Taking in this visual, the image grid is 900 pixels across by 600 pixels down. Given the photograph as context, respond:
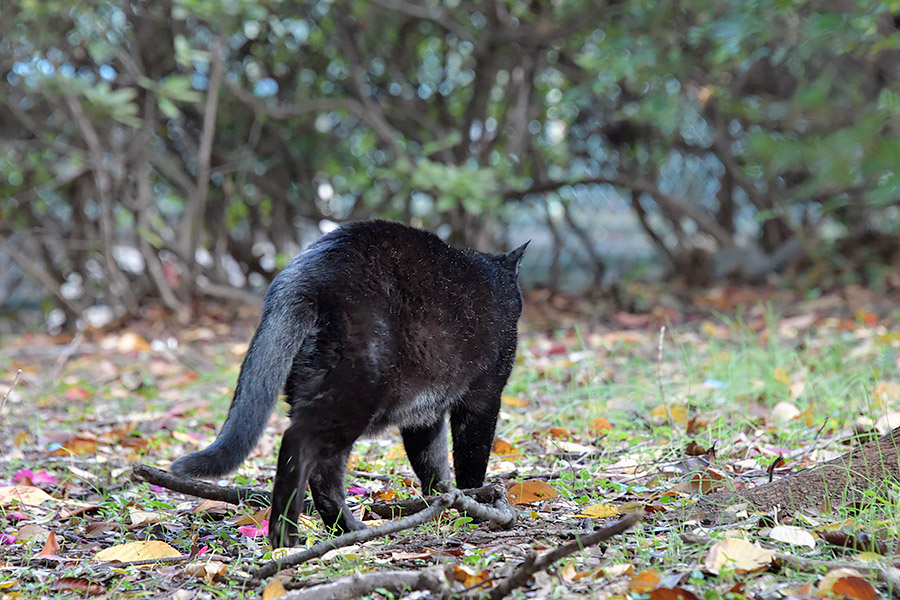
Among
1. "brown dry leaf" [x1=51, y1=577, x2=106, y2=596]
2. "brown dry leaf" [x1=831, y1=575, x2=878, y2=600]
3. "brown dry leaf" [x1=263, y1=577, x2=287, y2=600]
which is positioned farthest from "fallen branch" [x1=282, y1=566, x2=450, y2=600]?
"brown dry leaf" [x1=831, y1=575, x2=878, y2=600]

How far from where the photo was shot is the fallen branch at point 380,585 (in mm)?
1741

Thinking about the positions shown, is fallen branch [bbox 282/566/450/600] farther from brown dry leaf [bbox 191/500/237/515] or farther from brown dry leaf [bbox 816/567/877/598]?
brown dry leaf [bbox 191/500/237/515]

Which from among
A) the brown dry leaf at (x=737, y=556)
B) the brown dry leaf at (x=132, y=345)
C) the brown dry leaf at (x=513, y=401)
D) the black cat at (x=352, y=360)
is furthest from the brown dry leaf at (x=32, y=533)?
the brown dry leaf at (x=132, y=345)

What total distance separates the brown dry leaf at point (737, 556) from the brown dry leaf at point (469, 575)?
19.4 inches

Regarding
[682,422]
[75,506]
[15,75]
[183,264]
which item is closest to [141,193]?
[183,264]

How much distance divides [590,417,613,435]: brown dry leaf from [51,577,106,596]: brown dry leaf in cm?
187

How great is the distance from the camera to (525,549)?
6.78ft

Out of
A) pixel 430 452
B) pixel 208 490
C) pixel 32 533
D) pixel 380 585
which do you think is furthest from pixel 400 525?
pixel 32 533

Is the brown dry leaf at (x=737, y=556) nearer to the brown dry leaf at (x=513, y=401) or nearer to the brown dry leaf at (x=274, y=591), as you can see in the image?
the brown dry leaf at (x=274, y=591)

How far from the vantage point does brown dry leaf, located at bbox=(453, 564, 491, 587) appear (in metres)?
1.82

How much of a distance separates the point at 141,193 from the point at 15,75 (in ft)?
4.14

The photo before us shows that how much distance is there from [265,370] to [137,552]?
0.58 m

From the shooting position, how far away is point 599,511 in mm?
2332

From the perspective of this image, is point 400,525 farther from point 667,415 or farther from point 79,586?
point 667,415
